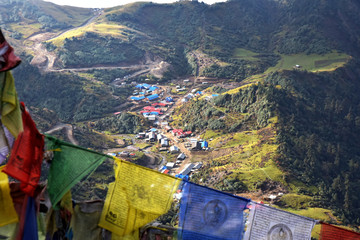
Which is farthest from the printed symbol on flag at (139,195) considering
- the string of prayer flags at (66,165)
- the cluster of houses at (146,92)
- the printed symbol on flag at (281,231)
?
the cluster of houses at (146,92)

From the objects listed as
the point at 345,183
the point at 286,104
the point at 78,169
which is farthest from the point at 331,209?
the point at 78,169

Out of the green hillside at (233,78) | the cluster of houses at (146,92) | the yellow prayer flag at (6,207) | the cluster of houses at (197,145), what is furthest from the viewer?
the cluster of houses at (146,92)

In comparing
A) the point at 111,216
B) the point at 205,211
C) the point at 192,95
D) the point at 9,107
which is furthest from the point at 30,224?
the point at 192,95

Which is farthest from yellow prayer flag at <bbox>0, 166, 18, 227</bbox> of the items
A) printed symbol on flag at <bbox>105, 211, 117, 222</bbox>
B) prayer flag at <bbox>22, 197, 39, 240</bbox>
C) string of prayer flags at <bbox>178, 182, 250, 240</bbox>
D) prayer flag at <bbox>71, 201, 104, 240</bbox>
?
string of prayer flags at <bbox>178, 182, 250, 240</bbox>

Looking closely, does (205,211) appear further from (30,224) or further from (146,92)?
(146,92)

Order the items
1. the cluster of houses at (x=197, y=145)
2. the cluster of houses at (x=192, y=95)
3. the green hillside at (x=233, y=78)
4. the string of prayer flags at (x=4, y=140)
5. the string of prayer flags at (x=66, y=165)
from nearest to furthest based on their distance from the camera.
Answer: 1. the string of prayer flags at (x=4, y=140)
2. the string of prayer flags at (x=66, y=165)
3. the green hillside at (x=233, y=78)
4. the cluster of houses at (x=197, y=145)
5. the cluster of houses at (x=192, y=95)

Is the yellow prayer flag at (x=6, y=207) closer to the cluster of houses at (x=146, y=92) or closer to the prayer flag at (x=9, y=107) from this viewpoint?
the prayer flag at (x=9, y=107)

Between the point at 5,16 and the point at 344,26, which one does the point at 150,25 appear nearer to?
the point at 5,16
